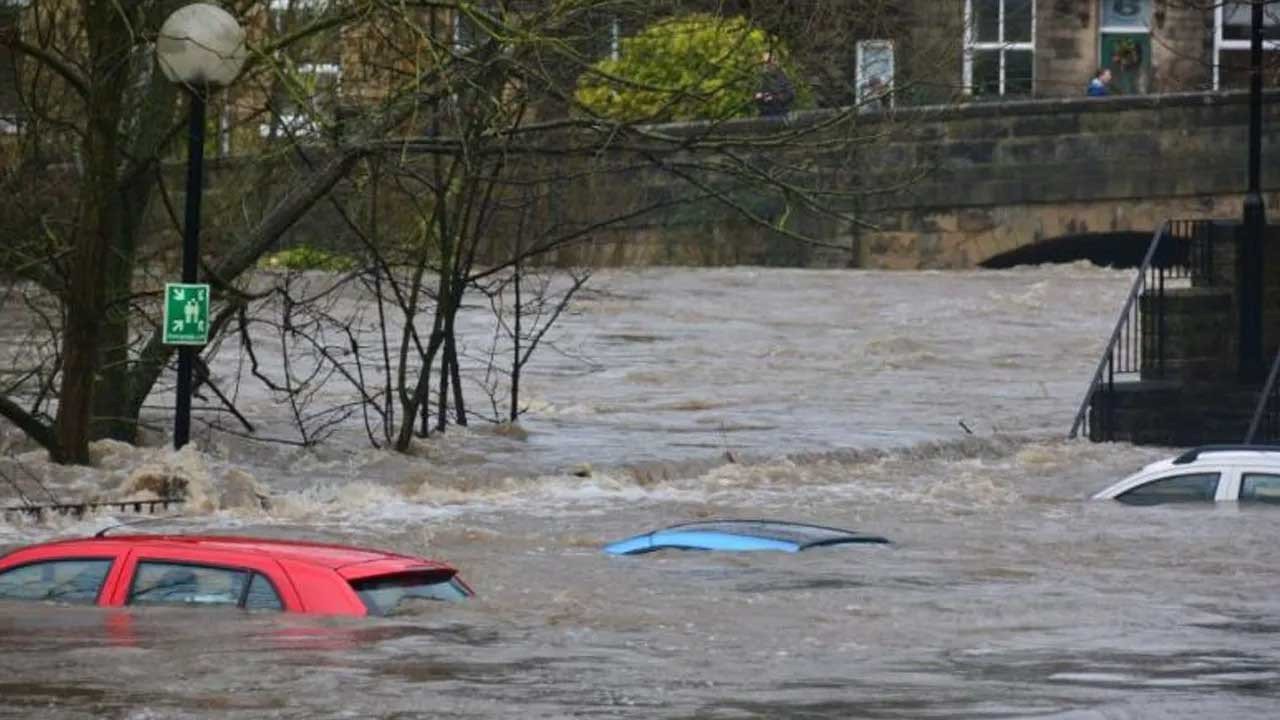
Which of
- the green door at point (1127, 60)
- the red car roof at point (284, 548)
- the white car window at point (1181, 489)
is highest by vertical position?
the green door at point (1127, 60)

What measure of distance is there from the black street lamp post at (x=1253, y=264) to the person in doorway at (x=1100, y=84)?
23.6m

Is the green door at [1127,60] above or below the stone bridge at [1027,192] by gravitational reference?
above

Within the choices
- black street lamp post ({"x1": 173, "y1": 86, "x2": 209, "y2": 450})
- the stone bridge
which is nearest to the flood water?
black street lamp post ({"x1": 173, "y1": 86, "x2": 209, "y2": 450})

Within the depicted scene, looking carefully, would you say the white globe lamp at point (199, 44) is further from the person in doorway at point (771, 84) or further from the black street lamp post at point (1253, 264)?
the black street lamp post at point (1253, 264)

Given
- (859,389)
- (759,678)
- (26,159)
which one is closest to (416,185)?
(26,159)

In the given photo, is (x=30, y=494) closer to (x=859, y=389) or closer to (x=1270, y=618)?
(x=1270, y=618)

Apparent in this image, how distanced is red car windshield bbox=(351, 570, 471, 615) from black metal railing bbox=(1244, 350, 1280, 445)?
13451 millimetres

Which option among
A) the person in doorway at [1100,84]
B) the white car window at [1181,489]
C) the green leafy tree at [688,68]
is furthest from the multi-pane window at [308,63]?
the person in doorway at [1100,84]

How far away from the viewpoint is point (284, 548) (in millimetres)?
12438

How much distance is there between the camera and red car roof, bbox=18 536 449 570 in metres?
12.3

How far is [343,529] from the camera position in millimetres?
19641

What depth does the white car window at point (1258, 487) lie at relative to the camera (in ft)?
57.8

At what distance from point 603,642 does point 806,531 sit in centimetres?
288

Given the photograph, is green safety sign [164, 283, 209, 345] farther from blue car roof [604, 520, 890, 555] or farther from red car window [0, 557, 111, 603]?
red car window [0, 557, 111, 603]
